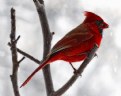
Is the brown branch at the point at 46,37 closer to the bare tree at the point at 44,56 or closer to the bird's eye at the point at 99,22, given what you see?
the bare tree at the point at 44,56

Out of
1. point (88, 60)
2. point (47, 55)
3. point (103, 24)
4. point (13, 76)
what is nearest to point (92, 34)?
point (103, 24)

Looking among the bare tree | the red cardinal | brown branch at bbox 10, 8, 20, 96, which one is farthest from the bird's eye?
brown branch at bbox 10, 8, 20, 96

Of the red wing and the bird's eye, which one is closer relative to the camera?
the red wing

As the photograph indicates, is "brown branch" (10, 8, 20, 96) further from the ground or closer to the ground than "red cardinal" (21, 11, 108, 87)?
further from the ground

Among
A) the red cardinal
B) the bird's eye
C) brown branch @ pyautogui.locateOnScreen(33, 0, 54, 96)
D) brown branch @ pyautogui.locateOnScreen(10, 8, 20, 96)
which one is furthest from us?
the bird's eye

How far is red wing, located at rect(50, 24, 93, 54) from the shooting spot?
86.5 inches

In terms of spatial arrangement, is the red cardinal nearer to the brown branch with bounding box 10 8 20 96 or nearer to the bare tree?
the bare tree

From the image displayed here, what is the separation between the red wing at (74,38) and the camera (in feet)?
7.21

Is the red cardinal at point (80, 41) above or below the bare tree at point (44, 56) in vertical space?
below

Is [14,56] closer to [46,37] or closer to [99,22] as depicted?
[46,37]

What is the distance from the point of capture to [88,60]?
5.57 ft

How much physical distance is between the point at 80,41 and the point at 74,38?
6cm

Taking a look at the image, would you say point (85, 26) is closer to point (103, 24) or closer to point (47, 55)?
point (103, 24)

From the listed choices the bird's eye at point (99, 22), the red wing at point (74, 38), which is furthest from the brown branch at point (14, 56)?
the bird's eye at point (99, 22)
